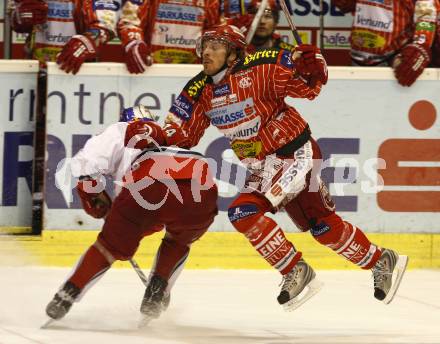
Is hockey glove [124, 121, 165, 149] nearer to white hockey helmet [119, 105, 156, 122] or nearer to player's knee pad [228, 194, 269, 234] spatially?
white hockey helmet [119, 105, 156, 122]

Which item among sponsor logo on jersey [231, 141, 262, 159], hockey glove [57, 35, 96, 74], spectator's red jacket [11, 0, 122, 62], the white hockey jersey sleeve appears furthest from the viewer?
spectator's red jacket [11, 0, 122, 62]

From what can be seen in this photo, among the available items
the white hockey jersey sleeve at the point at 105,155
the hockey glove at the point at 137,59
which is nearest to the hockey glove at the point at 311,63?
the white hockey jersey sleeve at the point at 105,155

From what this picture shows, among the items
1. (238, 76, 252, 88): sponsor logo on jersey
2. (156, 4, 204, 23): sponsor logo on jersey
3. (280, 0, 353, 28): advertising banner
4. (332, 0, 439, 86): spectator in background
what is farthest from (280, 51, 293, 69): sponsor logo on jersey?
(280, 0, 353, 28): advertising banner

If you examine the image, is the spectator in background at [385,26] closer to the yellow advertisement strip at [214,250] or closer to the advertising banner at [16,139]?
the yellow advertisement strip at [214,250]

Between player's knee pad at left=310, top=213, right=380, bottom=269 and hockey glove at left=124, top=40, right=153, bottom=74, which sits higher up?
hockey glove at left=124, top=40, right=153, bottom=74

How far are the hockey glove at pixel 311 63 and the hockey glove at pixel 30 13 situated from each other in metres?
2.66

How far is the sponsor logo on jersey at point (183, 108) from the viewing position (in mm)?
6809

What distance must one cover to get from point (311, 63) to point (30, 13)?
281 cm

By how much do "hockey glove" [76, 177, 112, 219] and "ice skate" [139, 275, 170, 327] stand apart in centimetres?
47

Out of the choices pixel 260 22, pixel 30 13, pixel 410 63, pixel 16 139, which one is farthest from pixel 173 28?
pixel 410 63

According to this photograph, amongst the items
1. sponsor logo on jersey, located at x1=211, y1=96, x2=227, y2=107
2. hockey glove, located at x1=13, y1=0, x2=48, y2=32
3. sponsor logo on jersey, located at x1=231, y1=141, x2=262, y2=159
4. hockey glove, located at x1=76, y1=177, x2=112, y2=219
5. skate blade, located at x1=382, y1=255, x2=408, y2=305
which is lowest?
skate blade, located at x1=382, y1=255, x2=408, y2=305

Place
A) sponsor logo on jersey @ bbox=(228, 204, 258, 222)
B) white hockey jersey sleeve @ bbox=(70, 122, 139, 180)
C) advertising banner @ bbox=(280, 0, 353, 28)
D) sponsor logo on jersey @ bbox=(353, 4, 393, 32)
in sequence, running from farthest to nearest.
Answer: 1. advertising banner @ bbox=(280, 0, 353, 28)
2. sponsor logo on jersey @ bbox=(353, 4, 393, 32)
3. sponsor logo on jersey @ bbox=(228, 204, 258, 222)
4. white hockey jersey sleeve @ bbox=(70, 122, 139, 180)

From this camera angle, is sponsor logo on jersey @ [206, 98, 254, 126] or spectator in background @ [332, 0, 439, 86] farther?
spectator in background @ [332, 0, 439, 86]

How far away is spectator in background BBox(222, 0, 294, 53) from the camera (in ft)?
28.3
